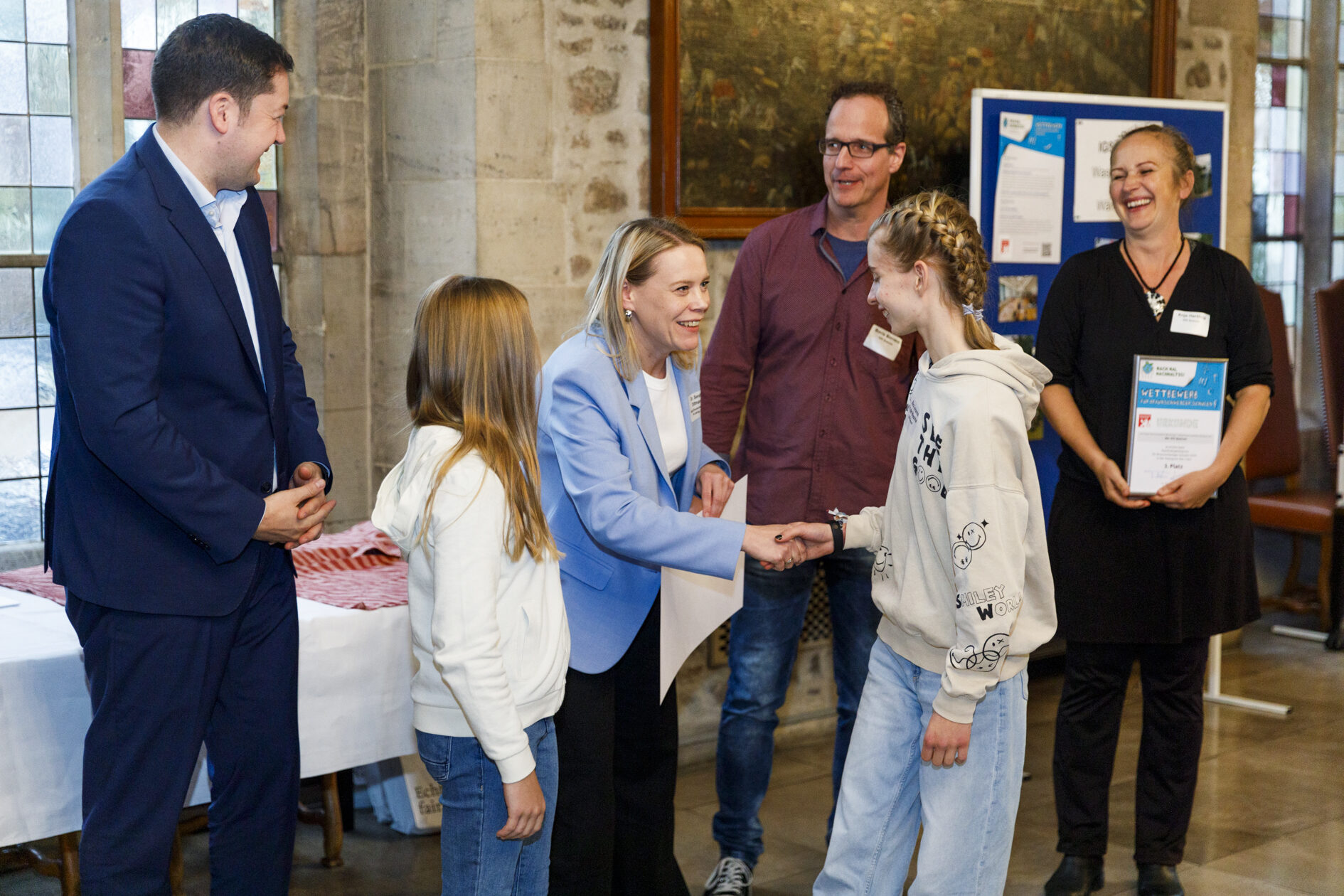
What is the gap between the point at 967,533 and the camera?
2.12m

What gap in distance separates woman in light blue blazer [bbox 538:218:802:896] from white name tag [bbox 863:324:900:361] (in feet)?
2.30

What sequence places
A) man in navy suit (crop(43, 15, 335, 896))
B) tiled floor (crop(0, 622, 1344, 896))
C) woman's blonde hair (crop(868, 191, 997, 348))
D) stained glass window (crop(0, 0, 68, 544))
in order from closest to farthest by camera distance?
man in navy suit (crop(43, 15, 335, 896)), woman's blonde hair (crop(868, 191, 997, 348)), tiled floor (crop(0, 622, 1344, 896)), stained glass window (crop(0, 0, 68, 544))

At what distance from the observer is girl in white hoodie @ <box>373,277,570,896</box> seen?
2.03 m

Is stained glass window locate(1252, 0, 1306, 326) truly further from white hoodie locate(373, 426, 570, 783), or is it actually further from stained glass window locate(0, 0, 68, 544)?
white hoodie locate(373, 426, 570, 783)

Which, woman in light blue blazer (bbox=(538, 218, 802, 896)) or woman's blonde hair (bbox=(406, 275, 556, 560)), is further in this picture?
woman in light blue blazer (bbox=(538, 218, 802, 896))

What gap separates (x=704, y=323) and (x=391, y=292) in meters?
0.95

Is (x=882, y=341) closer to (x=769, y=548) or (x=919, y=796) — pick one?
(x=769, y=548)

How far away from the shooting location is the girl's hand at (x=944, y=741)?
215 cm

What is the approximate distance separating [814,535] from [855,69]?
2.29 metres

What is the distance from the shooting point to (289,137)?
3.99 metres

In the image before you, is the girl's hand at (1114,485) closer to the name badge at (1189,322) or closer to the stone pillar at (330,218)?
the name badge at (1189,322)

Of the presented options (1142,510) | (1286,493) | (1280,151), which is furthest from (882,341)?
(1280,151)

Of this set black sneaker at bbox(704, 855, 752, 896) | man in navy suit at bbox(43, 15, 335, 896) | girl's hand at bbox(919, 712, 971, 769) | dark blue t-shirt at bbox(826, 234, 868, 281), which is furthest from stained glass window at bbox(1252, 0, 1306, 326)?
man in navy suit at bbox(43, 15, 335, 896)

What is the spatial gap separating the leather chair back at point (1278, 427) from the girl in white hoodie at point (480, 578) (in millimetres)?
4664
